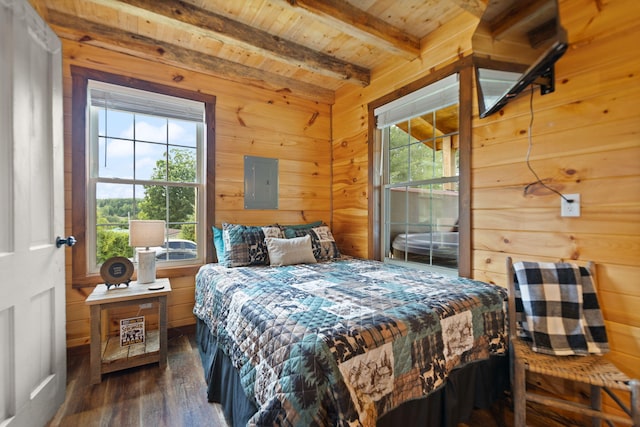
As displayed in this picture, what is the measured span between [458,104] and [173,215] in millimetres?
2568

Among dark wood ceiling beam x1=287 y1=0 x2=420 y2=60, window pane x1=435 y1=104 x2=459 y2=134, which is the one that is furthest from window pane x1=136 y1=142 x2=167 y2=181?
window pane x1=435 y1=104 x2=459 y2=134

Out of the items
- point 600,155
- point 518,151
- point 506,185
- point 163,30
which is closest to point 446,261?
point 506,185

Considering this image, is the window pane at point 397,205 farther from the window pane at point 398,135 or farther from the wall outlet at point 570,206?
the wall outlet at point 570,206

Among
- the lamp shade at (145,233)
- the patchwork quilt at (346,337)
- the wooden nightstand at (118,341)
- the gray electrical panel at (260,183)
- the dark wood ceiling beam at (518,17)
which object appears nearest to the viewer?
the patchwork quilt at (346,337)

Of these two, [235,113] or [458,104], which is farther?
[235,113]

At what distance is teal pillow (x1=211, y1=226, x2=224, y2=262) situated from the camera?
249 cm

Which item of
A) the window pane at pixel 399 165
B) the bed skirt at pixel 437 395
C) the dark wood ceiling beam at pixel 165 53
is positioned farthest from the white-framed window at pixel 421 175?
the dark wood ceiling beam at pixel 165 53

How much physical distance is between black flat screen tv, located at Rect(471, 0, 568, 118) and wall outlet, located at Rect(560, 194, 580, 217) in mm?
625

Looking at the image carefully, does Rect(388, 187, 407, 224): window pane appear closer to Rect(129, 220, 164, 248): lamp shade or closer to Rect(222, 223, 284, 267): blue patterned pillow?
Rect(222, 223, 284, 267): blue patterned pillow

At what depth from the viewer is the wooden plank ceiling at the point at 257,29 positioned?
6.30 ft

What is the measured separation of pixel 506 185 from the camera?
1855mm

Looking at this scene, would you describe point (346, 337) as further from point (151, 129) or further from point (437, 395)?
point (151, 129)

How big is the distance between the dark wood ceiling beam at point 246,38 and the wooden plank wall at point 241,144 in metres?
0.61

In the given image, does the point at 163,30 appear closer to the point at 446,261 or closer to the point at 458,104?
the point at 458,104
